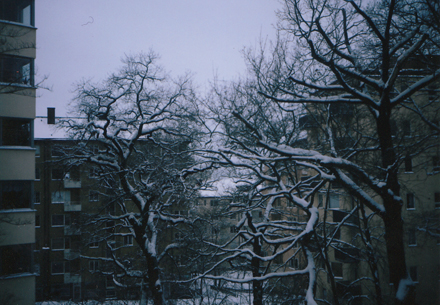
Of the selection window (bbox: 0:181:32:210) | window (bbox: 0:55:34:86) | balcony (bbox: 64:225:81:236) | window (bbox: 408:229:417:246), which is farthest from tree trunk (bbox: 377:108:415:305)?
balcony (bbox: 64:225:81:236)

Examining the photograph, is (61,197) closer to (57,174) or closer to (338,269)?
(57,174)

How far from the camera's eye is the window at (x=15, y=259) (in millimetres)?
8211

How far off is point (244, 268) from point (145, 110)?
20.4ft

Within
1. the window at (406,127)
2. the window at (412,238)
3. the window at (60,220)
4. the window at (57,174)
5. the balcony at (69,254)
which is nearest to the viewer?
the window at (406,127)

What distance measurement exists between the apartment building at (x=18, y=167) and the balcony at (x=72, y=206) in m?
6.36

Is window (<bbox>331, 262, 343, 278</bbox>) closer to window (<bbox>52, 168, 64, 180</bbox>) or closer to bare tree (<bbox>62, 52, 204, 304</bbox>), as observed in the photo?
bare tree (<bbox>62, 52, 204, 304</bbox>)

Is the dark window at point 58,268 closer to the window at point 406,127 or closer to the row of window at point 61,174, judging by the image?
the row of window at point 61,174

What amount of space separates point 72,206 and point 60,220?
35.2 inches

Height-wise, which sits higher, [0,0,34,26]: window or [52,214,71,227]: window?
[0,0,34,26]: window

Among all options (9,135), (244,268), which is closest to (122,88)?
(9,135)

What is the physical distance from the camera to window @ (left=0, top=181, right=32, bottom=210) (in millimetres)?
8234

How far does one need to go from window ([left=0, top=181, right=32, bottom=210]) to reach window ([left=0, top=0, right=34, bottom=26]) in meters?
4.18

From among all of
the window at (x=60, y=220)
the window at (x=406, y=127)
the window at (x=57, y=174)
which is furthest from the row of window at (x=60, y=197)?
the window at (x=406, y=127)

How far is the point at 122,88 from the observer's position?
1135 centimetres
